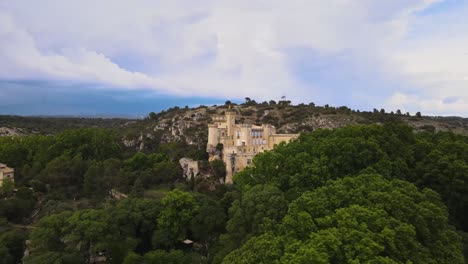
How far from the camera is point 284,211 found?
72.3 feet

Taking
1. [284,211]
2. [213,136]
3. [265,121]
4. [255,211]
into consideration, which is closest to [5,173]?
[213,136]

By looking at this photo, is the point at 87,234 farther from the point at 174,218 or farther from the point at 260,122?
the point at 260,122

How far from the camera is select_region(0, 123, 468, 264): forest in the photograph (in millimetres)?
15383

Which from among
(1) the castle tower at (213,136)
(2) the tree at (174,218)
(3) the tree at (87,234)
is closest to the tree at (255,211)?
(2) the tree at (174,218)

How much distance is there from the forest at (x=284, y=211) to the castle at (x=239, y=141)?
21.7 ft

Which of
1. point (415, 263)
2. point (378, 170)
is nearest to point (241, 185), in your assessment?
point (378, 170)

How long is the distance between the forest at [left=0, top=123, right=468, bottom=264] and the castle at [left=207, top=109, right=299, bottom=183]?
6.62 metres

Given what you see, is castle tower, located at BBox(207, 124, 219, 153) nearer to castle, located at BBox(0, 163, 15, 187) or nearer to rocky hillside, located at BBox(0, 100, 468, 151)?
rocky hillside, located at BBox(0, 100, 468, 151)

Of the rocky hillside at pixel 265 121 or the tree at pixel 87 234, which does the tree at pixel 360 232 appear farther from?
the rocky hillside at pixel 265 121

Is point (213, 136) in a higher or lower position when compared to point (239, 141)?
higher

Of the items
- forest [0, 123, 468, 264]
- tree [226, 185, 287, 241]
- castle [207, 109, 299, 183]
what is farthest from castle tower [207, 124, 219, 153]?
tree [226, 185, 287, 241]

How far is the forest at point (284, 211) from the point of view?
50.5 ft

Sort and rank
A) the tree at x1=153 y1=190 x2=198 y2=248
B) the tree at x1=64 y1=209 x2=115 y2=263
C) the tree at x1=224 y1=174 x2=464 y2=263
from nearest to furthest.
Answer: the tree at x1=224 y1=174 x2=464 y2=263 < the tree at x1=64 y1=209 x2=115 y2=263 < the tree at x1=153 y1=190 x2=198 y2=248

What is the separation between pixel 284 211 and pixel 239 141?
34.3m
